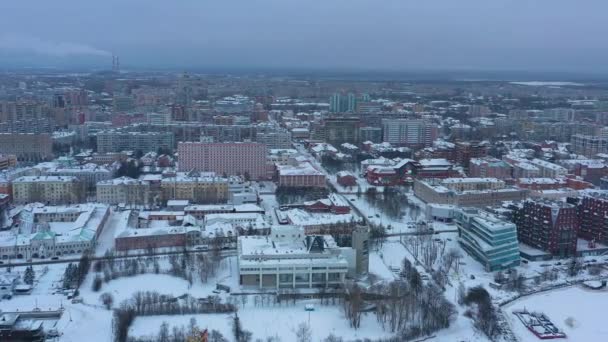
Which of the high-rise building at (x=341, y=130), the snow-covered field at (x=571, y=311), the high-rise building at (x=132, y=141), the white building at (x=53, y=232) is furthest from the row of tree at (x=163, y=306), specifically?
the high-rise building at (x=341, y=130)

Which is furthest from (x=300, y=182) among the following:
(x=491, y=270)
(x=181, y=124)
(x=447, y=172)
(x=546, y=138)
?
(x=546, y=138)

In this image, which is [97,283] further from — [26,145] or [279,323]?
[26,145]

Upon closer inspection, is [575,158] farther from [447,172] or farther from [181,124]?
[181,124]

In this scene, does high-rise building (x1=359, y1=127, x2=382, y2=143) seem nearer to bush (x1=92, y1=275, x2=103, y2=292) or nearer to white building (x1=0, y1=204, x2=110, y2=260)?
white building (x1=0, y1=204, x2=110, y2=260)

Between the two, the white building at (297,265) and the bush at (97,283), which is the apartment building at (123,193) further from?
the white building at (297,265)

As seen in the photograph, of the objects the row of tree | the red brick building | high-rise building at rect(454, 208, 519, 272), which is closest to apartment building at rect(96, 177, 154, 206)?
the red brick building

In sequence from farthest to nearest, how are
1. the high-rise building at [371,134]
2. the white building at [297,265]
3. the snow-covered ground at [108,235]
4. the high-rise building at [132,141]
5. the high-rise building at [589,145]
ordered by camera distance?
the high-rise building at [371,134]
the high-rise building at [589,145]
the high-rise building at [132,141]
the snow-covered ground at [108,235]
the white building at [297,265]
